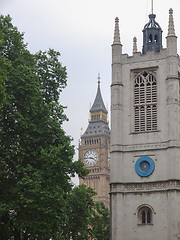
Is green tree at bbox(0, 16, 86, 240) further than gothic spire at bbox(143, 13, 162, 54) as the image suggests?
No

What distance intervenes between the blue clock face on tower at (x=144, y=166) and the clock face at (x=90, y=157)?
96.8 m

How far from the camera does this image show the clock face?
148250mm

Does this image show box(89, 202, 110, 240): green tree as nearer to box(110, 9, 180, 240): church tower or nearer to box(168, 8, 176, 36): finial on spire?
box(110, 9, 180, 240): church tower

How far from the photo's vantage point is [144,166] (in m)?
51.2

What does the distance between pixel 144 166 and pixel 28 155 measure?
17.9 metres

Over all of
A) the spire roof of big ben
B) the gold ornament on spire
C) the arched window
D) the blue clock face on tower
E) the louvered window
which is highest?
the spire roof of big ben

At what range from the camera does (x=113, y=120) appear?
53.4m

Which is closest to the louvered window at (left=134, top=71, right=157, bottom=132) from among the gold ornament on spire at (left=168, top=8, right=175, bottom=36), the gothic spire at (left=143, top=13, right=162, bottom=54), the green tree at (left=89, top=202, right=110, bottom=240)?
the gothic spire at (left=143, top=13, right=162, bottom=54)

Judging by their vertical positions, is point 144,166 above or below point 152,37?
below

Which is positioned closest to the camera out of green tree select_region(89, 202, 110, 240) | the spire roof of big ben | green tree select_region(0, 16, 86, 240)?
green tree select_region(0, 16, 86, 240)

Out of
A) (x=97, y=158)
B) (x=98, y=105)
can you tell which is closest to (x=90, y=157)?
(x=97, y=158)

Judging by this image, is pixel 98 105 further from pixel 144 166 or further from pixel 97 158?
pixel 144 166

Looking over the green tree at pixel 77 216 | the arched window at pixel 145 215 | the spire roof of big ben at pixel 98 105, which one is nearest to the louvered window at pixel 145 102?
the arched window at pixel 145 215

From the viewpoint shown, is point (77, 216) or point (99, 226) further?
point (99, 226)
